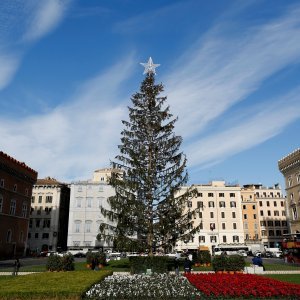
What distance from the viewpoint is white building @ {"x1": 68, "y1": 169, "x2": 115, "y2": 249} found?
7438cm

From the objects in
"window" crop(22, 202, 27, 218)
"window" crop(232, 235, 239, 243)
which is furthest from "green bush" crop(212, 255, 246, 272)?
"window" crop(232, 235, 239, 243)

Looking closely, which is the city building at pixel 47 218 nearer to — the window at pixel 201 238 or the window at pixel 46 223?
the window at pixel 46 223

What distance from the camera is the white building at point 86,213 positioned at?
74.4 m

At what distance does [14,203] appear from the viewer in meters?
54.0

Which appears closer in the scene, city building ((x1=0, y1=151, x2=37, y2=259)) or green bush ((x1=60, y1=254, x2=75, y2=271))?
green bush ((x1=60, y1=254, x2=75, y2=271))

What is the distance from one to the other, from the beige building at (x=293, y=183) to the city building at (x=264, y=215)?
28460 mm

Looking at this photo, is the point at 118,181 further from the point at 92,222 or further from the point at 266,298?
the point at 92,222

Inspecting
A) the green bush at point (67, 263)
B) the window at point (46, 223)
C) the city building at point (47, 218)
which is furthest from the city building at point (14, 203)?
the green bush at point (67, 263)

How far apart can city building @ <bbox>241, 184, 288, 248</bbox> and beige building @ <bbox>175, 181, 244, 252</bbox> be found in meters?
11.7

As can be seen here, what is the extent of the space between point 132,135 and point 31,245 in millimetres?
54997

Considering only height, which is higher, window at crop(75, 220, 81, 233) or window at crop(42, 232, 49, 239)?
window at crop(75, 220, 81, 233)

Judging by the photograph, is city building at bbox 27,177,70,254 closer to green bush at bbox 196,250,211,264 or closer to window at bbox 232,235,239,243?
window at bbox 232,235,239,243

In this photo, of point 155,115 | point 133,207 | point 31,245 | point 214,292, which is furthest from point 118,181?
point 31,245

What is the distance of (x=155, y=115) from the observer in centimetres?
3572
